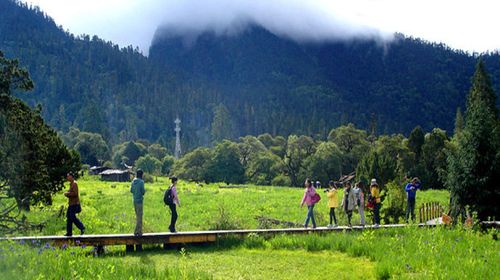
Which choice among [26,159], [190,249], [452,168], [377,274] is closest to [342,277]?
[377,274]

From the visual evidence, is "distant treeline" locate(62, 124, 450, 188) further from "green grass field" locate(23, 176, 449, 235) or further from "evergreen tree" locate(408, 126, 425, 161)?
"green grass field" locate(23, 176, 449, 235)

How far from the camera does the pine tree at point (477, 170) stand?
20500mm

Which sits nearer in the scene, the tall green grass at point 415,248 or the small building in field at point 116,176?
the tall green grass at point 415,248

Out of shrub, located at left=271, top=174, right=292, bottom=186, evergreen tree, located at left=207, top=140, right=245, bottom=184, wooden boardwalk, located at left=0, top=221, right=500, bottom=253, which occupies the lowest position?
shrub, located at left=271, top=174, right=292, bottom=186

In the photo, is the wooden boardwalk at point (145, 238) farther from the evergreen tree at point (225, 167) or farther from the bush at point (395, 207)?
the evergreen tree at point (225, 167)

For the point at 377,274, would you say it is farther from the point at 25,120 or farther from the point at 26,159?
the point at 25,120

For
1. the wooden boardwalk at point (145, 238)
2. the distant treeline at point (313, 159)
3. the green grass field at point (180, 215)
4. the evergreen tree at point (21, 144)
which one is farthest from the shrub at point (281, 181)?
the wooden boardwalk at point (145, 238)

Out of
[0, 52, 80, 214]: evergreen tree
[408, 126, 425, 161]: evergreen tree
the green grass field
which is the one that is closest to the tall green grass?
the green grass field

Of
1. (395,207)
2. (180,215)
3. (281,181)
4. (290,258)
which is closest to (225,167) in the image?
(281,181)

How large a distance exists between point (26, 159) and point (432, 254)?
1617cm

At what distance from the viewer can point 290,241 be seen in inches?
641

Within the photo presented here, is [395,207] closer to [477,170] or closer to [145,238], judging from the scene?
[477,170]

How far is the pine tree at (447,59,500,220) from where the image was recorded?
20500mm

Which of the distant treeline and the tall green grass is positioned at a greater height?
the distant treeline
